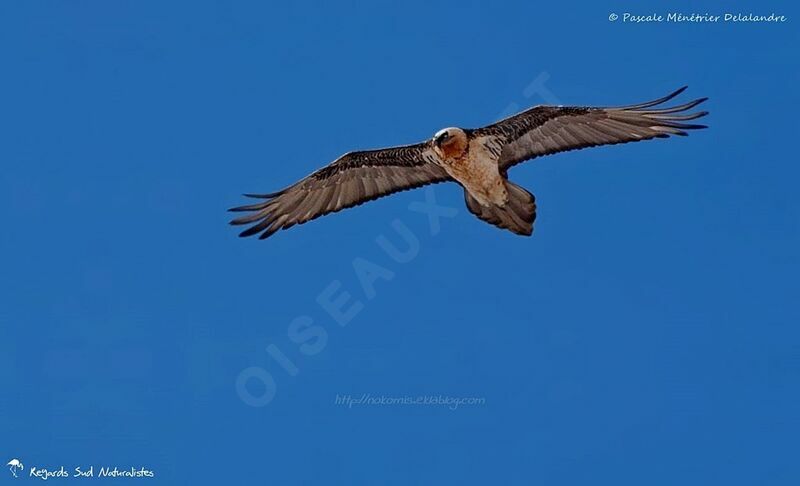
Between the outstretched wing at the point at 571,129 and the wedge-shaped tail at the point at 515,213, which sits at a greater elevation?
the outstretched wing at the point at 571,129

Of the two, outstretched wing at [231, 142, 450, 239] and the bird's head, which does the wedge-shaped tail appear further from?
outstretched wing at [231, 142, 450, 239]

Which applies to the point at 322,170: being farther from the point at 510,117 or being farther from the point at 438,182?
the point at 510,117

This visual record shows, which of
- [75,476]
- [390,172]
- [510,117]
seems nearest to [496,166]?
[510,117]

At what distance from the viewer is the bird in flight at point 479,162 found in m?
20.6

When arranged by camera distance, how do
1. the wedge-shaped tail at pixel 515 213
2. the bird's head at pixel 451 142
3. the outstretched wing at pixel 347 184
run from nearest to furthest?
the wedge-shaped tail at pixel 515 213
the bird's head at pixel 451 142
the outstretched wing at pixel 347 184

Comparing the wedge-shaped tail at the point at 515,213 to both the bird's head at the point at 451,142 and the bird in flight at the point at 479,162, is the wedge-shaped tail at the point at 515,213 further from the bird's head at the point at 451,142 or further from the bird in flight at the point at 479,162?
the bird's head at the point at 451,142

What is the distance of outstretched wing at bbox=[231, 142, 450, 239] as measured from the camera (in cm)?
2184

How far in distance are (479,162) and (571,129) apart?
1641 millimetres

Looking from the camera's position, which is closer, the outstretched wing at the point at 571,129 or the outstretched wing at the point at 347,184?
the outstretched wing at the point at 571,129

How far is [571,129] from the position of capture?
21250mm

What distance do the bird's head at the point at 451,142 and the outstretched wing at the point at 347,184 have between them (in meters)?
0.65

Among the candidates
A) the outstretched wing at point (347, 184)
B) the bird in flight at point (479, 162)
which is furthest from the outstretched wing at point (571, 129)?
the outstretched wing at point (347, 184)

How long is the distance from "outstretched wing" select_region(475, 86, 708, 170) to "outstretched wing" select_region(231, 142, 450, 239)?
1.40 meters

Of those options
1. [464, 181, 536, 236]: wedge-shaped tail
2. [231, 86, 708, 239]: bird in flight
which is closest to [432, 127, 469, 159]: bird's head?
[231, 86, 708, 239]: bird in flight
